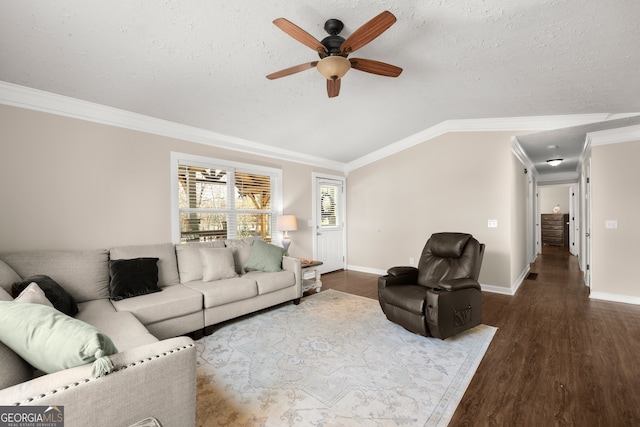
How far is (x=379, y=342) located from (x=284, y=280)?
4.59ft

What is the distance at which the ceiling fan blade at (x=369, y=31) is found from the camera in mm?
1593

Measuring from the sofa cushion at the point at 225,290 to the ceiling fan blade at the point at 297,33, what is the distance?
2428mm

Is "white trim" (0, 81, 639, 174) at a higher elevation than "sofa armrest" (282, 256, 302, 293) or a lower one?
higher

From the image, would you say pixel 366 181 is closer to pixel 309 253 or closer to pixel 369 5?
pixel 309 253

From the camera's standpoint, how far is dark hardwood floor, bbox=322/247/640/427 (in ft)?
5.38

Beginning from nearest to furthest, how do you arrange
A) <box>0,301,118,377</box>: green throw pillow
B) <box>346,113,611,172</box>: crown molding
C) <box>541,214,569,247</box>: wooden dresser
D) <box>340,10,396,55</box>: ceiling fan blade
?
<box>0,301,118,377</box>: green throw pillow < <box>340,10,396,55</box>: ceiling fan blade < <box>346,113,611,172</box>: crown molding < <box>541,214,569,247</box>: wooden dresser

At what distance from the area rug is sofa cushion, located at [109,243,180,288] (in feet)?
2.72

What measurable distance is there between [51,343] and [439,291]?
2.63 m

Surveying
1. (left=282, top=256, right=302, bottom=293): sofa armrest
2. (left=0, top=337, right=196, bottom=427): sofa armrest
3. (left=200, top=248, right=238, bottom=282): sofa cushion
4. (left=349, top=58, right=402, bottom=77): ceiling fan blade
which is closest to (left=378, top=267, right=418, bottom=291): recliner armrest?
(left=282, top=256, right=302, bottom=293): sofa armrest

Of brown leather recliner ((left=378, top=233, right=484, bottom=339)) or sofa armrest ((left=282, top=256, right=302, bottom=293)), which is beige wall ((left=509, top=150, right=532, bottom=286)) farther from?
sofa armrest ((left=282, top=256, right=302, bottom=293))

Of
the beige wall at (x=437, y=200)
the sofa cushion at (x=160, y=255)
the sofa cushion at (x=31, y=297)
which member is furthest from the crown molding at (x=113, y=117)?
the beige wall at (x=437, y=200)

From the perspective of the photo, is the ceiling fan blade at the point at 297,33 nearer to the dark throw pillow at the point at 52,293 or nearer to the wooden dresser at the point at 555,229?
the dark throw pillow at the point at 52,293

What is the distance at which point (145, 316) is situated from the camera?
2.33 metres

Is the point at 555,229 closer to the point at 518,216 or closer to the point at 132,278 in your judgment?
the point at 518,216
